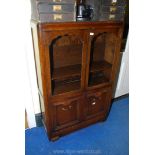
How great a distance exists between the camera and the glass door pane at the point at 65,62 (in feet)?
5.26

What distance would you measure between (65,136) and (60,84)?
699mm

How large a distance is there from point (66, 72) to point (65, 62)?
17cm

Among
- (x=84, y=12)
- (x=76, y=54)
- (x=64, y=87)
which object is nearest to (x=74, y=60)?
(x=76, y=54)

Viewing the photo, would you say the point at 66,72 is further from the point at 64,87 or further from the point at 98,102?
the point at 98,102

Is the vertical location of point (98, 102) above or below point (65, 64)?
below

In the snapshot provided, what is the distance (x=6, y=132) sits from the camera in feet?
1.99

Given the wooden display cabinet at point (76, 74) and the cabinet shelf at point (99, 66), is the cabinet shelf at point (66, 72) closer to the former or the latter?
the wooden display cabinet at point (76, 74)

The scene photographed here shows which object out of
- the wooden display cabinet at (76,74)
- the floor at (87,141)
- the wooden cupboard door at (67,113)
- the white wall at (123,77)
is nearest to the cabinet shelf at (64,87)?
the wooden display cabinet at (76,74)

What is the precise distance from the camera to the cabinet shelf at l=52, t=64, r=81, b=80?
155cm

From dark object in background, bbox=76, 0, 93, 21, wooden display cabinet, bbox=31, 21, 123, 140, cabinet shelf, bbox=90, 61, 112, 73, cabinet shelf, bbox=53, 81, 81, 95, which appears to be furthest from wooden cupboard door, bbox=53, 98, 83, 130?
dark object in background, bbox=76, 0, 93, 21

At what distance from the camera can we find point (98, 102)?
1910 millimetres

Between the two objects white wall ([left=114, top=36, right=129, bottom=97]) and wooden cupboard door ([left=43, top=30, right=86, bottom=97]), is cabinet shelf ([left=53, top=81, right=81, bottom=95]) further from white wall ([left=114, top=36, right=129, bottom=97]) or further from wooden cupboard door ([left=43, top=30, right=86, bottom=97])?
white wall ([left=114, top=36, right=129, bottom=97])
